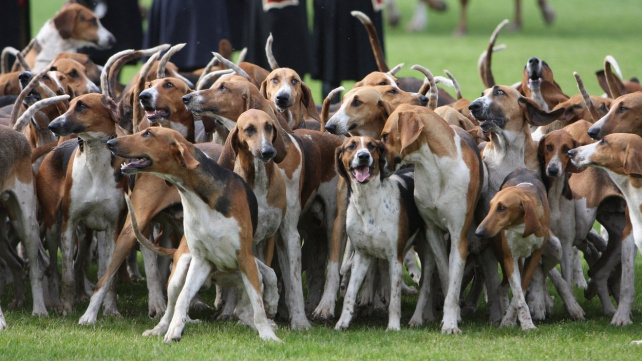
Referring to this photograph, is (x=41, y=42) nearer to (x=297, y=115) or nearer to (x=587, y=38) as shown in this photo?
(x=297, y=115)

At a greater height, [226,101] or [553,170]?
[226,101]

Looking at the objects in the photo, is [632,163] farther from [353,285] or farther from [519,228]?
[353,285]

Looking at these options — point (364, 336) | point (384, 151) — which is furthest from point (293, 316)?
point (384, 151)

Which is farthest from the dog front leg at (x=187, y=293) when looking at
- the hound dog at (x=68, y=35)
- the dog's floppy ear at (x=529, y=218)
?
the hound dog at (x=68, y=35)

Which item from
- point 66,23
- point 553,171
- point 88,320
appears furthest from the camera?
point 66,23

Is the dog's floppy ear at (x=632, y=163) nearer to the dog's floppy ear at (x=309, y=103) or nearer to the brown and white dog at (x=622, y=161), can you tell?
the brown and white dog at (x=622, y=161)

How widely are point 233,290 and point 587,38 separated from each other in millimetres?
23748

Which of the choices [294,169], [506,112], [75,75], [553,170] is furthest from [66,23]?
[553,170]

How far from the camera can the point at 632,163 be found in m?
7.54

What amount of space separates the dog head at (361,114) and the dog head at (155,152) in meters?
1.55

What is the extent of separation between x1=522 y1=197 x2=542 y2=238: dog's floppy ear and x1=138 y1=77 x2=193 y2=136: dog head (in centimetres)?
269

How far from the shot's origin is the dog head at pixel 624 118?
8.63 m

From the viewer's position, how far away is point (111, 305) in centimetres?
859

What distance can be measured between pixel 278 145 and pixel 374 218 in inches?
33.6
